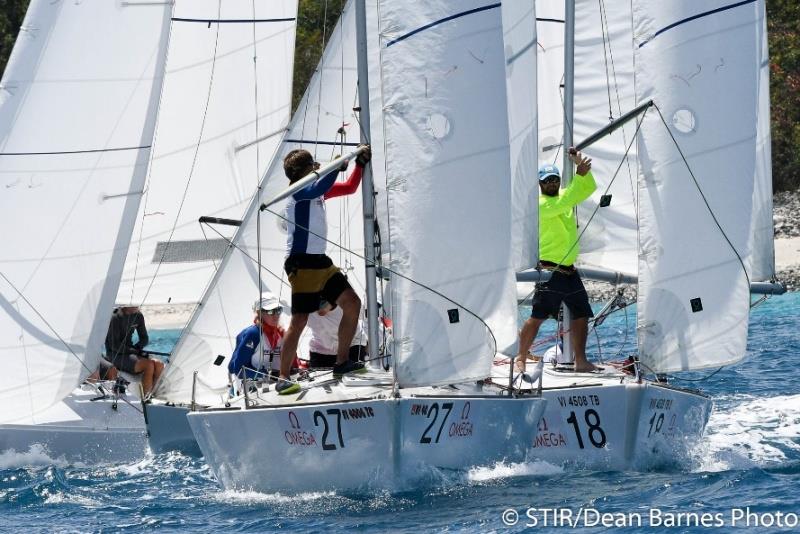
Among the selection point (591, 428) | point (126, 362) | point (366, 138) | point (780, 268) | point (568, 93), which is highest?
point (568, 93)

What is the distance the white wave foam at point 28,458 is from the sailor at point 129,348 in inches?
52.3

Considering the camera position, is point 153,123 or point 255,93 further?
point 255,93

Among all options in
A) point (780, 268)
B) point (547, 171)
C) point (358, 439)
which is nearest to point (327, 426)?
point (358, 439)

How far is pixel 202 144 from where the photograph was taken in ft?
52.7

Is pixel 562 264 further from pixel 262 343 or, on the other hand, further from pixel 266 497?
pixel 266 497

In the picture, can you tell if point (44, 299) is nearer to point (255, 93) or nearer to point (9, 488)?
point (9, 488)

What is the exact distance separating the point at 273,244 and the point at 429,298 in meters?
4.24

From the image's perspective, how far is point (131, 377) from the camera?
1477cm

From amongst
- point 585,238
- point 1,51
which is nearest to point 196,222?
point 585,238

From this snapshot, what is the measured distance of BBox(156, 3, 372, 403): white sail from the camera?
13984 millimetres

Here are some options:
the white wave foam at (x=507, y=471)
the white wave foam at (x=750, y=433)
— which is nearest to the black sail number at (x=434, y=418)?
→ the white wave foam at (x=507, y=471)

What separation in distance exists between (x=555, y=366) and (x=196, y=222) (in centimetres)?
476

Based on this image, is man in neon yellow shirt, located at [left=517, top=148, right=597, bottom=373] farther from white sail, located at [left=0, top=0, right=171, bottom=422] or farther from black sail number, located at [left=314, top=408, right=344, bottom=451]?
white sail, located at [left=0, top=0, right=171, bottom=422]

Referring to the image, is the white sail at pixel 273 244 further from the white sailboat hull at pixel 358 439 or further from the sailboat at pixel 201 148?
the white sailboat hull at pixel 358 439
